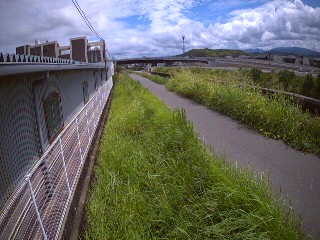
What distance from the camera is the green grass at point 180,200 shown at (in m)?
2.87

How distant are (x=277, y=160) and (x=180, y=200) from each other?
275cm

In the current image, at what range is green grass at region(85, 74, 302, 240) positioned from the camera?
287 centimetres

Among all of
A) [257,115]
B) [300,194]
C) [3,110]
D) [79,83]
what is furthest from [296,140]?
[79,83]


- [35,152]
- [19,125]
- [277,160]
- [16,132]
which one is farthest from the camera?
[35,152]

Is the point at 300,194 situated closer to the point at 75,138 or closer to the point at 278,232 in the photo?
the point at 278,232

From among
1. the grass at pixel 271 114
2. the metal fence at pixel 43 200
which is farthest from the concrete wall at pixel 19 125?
the grass at pixel 271 114

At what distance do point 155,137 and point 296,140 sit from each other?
349 centimetres

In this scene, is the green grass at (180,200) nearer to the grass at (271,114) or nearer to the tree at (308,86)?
the grass at (271,114)

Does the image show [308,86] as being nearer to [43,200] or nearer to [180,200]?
[180,200]

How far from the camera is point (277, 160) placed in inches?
203

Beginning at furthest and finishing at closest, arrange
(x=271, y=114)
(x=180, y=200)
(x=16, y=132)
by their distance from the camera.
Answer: (x=271, y=114)
(x=16, y=132)
(x=180, y=200)

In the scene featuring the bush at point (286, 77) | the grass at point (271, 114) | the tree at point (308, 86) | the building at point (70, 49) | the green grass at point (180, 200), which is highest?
the building at point (70, 49)

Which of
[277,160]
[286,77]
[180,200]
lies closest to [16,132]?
[180,200]

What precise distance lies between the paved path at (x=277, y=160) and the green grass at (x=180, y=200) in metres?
0.40
